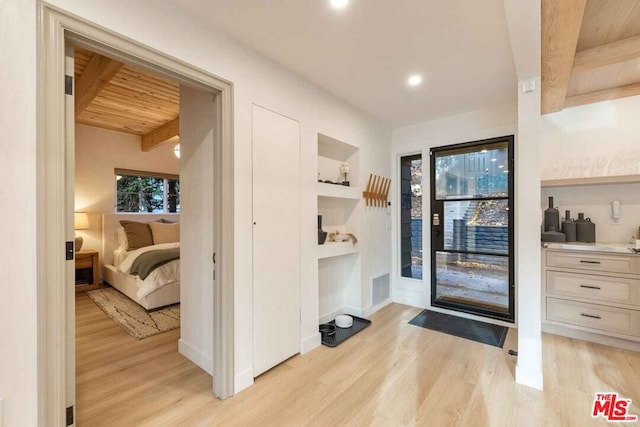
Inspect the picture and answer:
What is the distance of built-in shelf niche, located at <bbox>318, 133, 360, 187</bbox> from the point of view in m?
3.34

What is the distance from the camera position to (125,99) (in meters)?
3.79

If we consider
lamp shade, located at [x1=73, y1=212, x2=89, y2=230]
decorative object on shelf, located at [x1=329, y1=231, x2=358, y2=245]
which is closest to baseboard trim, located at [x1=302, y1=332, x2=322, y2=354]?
decorative object on shelf, located at [x1=329, y1=231, x2=358, y2=245]

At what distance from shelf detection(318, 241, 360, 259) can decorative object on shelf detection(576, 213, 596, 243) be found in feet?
7.71

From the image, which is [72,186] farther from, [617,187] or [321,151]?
[617,187]

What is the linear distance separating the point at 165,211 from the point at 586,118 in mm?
6853

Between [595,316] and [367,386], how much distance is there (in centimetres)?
238

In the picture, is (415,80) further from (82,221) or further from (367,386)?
(82,221)

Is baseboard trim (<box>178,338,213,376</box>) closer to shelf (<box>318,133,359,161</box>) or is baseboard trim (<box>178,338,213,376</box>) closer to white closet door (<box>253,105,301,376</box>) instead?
white closet door (<box>253,105,301,376</box>)

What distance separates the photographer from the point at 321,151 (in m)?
3.37

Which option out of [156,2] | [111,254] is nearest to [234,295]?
[156,2]

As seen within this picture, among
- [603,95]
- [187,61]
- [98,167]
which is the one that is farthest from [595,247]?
[98,167]

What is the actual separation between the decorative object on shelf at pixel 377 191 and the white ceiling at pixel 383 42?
1.04 meters

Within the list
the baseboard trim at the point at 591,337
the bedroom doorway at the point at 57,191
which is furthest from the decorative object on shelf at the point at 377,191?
the bedroom doorway at the point at 57,191

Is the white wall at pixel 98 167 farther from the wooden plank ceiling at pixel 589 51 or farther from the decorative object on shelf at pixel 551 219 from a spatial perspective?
the decorative object on shelf at pixel 551 219
